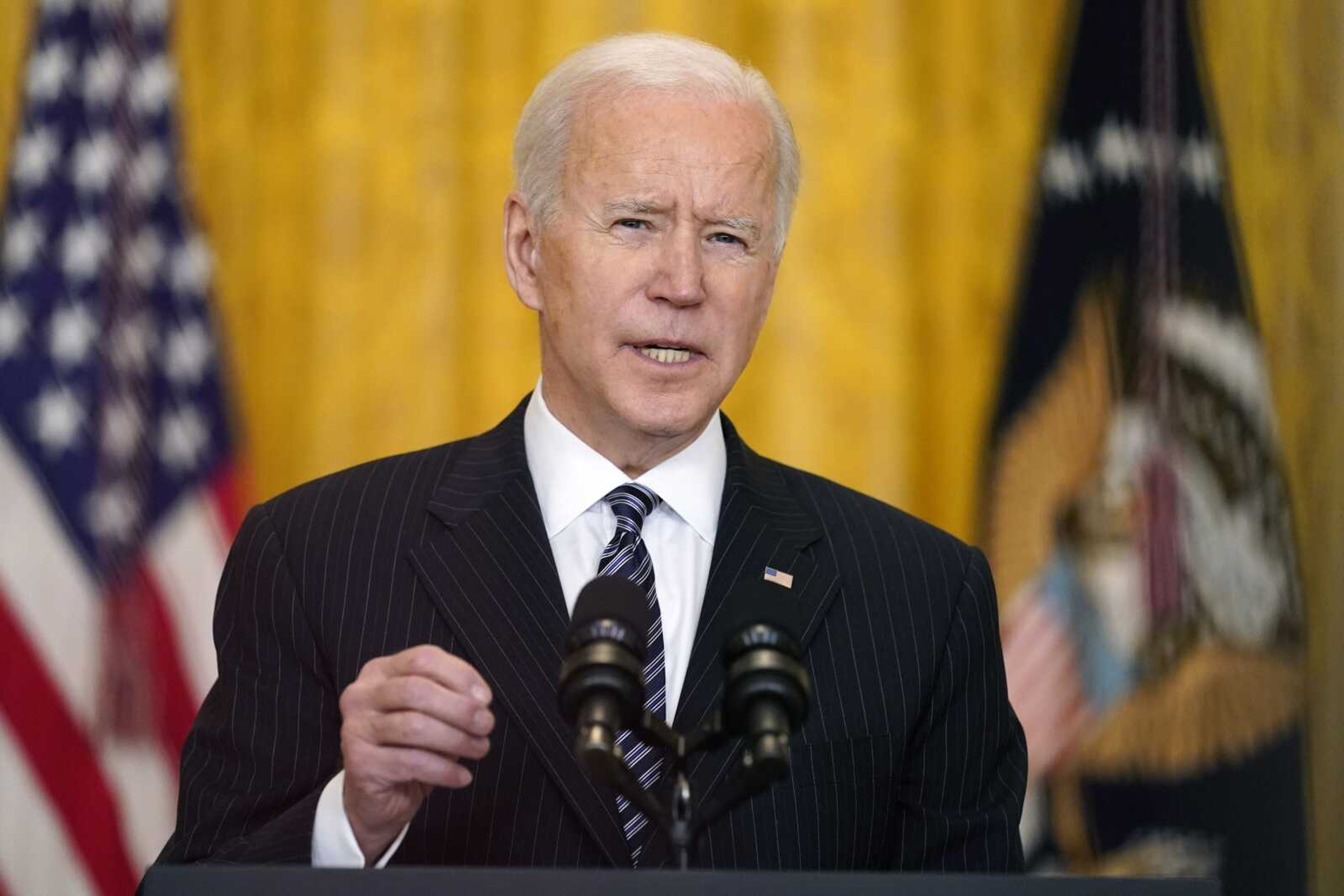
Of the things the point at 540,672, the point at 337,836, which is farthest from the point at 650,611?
the point at 337,836

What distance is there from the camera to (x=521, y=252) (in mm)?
2287

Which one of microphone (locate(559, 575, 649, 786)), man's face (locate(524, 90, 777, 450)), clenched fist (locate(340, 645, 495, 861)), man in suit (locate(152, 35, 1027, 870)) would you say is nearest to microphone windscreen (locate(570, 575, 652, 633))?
microphone (locate(559, 575, 649, 786))

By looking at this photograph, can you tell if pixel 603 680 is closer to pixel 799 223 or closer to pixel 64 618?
pixel 64 618

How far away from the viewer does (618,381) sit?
6.78 feet

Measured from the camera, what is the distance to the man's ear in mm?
2262

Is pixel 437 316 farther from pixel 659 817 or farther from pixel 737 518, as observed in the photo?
pixel 659 817

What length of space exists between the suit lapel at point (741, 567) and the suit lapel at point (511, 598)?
130 millimetres

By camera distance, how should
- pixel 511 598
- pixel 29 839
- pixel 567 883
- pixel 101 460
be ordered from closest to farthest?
pixel 567 883 → pixel 511 598 → pixel 29 839 → pixel 101 460

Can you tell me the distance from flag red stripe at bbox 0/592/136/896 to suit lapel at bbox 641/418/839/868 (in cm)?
196


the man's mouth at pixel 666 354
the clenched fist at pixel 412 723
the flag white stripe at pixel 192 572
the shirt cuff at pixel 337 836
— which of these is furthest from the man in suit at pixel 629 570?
the flag white stripe at pixel 192 572

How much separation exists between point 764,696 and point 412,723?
0.34m

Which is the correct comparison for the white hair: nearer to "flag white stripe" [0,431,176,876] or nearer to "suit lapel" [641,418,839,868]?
"suit lapel" [641,418,839,868]

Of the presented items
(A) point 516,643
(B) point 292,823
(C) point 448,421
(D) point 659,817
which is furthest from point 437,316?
(D) point 659,817

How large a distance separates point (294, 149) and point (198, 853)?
2406mm
